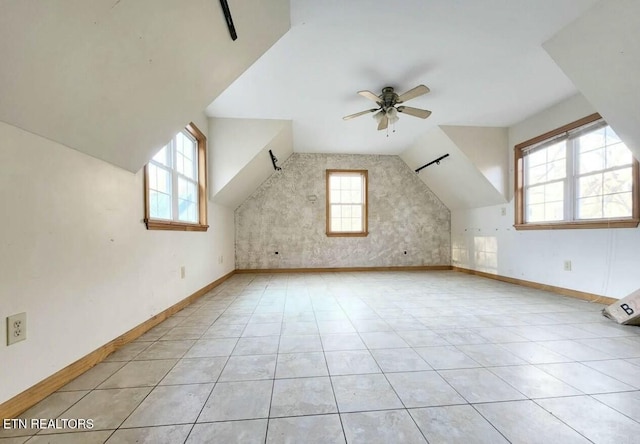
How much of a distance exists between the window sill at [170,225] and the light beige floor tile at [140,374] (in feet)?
3.86

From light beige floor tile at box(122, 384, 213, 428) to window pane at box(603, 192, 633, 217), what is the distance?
4464 mm

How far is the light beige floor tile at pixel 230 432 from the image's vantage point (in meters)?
1.12

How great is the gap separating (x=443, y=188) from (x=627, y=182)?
2.92m

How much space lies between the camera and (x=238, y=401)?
54.6 inches

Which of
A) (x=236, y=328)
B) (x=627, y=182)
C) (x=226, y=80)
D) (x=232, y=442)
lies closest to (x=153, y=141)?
(x=226, y=80)

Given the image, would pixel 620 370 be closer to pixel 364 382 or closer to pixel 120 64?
pixel 364 382

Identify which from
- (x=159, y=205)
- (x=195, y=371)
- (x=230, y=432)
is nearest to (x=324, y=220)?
(x=159, y=205)

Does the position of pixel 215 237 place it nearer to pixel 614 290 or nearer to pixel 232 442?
pixel 232 442

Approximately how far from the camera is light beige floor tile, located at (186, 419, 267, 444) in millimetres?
1122

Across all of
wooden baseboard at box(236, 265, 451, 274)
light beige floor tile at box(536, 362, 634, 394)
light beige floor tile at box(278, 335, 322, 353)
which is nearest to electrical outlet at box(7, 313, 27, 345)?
light beige floor tile at box(278, 335, 322, 353)

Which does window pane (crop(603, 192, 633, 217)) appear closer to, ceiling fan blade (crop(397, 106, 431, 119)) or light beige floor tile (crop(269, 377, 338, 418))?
ceiling fan blade (crop(397, 106, 431, 119))

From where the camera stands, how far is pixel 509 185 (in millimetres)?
4598

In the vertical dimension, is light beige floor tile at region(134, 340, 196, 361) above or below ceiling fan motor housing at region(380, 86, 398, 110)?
below

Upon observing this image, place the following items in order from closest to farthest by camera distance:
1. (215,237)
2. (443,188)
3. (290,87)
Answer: (290,87) < (215,237) < (443,188)
